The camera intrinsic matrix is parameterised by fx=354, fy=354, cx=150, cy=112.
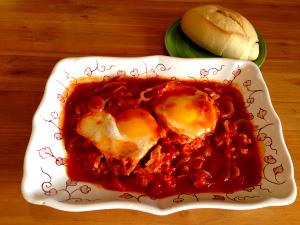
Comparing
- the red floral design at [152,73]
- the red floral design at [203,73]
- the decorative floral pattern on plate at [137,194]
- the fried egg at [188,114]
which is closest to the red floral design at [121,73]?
the decorative floral pattern on plate at [137,194]

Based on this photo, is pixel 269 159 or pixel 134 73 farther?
pixel 134 73

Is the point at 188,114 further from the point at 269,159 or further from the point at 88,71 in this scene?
the point at 88,71

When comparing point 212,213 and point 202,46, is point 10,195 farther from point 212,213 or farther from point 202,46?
point 202,46

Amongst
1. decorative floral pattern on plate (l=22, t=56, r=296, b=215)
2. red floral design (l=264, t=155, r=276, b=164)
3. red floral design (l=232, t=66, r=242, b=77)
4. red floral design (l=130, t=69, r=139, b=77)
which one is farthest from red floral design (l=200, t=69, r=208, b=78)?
red floral design (l=264, t=155, r=276, b=164)

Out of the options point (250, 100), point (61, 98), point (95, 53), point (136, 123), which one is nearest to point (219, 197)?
point (136, 123)

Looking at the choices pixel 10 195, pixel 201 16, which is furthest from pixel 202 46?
pixel 10 195

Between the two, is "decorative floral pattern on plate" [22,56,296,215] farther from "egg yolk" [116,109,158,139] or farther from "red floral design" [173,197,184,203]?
"egg yolk" [116,109,158,139]

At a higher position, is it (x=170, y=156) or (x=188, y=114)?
(x=188, y=114)
